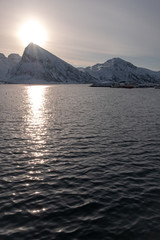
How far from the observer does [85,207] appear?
16.0m

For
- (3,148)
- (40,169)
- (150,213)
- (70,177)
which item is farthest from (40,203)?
(3,148)

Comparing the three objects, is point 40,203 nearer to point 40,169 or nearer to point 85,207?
point 85,207

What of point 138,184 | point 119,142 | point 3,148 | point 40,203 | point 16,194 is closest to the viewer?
point 40,203

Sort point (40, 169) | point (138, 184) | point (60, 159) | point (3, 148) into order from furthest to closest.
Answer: point (3, 148), point (60, 159), point (40, 169), point (138, 184)

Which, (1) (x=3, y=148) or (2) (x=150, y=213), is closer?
(2) (x=150, y=213)

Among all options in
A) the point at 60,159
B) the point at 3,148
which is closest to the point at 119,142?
the point at 60,159

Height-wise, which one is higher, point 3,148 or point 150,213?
point 3,148

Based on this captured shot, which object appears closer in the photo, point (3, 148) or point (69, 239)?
point (69, 239)

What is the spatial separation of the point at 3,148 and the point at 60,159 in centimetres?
926

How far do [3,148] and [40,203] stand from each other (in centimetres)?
1546

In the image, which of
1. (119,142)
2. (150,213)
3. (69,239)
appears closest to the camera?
(69,239)

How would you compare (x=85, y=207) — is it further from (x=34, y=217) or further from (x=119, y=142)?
(x=119, y=142)

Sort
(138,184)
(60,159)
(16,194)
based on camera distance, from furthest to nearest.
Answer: (60,159)
(138,184)
(16,194)

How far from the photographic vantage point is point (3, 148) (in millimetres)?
29719
